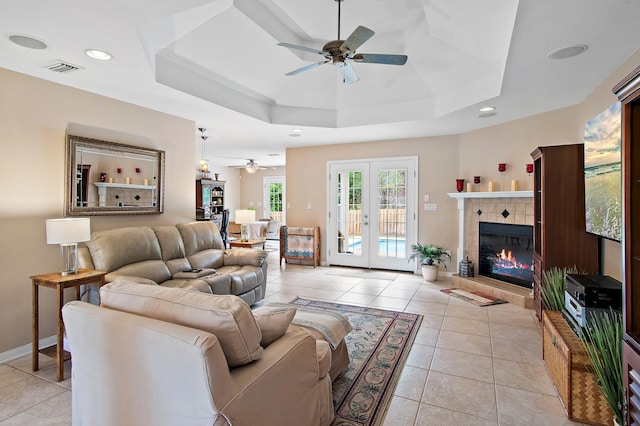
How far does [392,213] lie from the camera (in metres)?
6.27

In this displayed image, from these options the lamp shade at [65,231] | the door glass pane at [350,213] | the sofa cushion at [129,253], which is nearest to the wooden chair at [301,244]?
the door glass pane at [350,213]

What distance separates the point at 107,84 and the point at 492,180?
16.9ft

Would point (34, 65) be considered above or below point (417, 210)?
above

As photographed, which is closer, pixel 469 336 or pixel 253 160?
pixel 469 336

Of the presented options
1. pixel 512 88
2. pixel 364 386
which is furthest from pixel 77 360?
pixel 512 88

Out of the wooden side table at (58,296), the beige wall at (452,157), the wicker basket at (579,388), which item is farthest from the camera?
the beige wall at (452,157)

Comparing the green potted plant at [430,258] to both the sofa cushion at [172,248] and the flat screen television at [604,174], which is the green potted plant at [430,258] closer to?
the flat screen television at [604,174]

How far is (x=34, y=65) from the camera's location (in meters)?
2.90

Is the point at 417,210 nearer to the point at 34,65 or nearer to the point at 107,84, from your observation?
the point at 107,84

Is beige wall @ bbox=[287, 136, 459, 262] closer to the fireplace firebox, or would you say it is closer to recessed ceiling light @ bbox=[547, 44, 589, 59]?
the fireplace firebox

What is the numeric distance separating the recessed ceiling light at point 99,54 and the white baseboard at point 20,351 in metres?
2.62

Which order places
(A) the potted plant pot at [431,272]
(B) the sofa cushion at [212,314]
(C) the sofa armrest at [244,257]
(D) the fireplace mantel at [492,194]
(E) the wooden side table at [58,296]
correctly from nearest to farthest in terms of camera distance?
(B) the sofa cushion at [212,314], (E) the wooden side table at [58,296], (C) the sofa armrest at [244,257], (D) the fireplace mantel at [492,194], (A) the potted plant pot at [431,272]

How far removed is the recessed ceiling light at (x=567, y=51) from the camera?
8.52 feet

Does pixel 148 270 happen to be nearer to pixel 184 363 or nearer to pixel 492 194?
pixel 184 363
